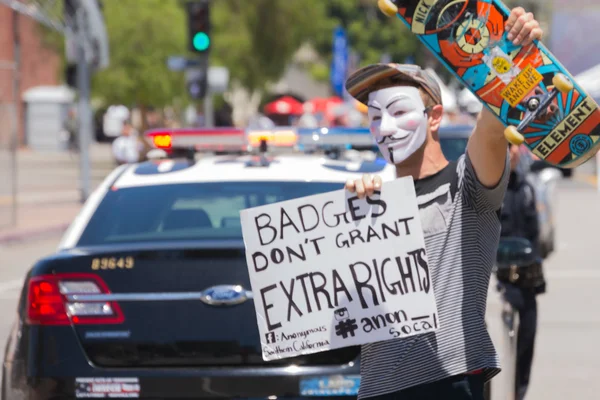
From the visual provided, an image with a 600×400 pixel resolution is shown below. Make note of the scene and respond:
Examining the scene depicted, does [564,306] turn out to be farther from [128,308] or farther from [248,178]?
[128,308]

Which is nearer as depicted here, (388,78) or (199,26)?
(388,78)

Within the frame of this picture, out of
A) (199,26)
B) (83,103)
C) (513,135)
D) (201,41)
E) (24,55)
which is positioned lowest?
(513,135)

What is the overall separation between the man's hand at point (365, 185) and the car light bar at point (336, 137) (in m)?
2.29

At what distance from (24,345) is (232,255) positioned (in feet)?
3.09

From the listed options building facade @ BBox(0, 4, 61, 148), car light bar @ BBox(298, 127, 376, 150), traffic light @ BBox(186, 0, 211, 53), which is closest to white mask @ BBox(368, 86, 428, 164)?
car light bar @ BBox(298, 127, 376, 150)

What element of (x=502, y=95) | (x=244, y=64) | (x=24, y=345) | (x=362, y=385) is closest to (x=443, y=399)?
(x=362, y=385)

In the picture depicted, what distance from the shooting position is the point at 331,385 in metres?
5.32

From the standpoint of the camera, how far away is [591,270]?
14844 millimetres

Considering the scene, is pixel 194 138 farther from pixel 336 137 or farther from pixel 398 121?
pixel 398 121

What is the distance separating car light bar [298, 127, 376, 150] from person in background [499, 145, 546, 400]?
0.77 metres

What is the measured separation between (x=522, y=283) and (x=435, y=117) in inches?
110

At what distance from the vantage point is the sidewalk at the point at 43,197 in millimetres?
19847

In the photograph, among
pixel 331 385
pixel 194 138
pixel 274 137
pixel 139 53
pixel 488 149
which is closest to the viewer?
pixel 488 149

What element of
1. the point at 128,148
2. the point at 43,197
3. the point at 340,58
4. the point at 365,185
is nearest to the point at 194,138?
the point at 365,185
